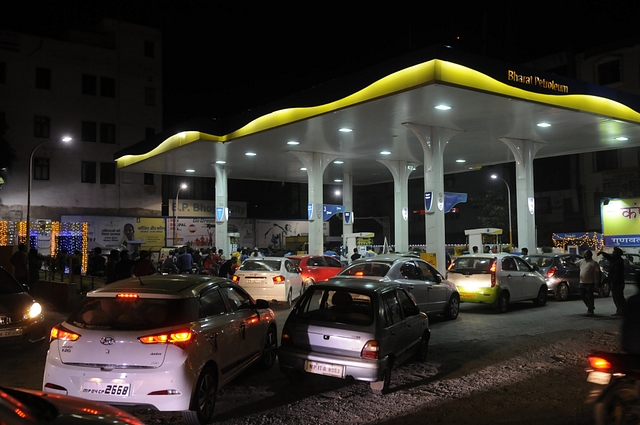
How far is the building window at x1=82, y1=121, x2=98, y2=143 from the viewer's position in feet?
133

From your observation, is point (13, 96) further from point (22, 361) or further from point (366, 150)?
point (22, 361)

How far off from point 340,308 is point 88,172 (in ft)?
122

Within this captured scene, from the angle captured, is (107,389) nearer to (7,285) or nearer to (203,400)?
(203,400)

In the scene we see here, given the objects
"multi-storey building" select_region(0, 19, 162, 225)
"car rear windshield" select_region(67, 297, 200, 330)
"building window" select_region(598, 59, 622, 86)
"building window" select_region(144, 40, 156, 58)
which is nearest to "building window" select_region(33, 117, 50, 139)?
"multi-storey building" select_region(0, 19, 162, 225)

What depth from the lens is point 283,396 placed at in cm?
709

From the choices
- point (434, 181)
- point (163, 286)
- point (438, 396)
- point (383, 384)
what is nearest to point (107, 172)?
point (434, 181)

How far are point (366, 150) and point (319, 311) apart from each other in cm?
1988

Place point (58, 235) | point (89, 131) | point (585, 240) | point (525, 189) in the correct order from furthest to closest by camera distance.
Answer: point (89, 131) → point (585, 240) → point (58, 235) → point (525, 189)

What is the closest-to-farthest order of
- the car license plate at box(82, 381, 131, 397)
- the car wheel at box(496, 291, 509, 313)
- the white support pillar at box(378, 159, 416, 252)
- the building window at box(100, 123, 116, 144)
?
the car license plate at box(82, 381, 131, 397)
the car wheel at box(496, 291, 509, 313)
the white support pillar at box(378, 159, 416, 252)
the building window at box(100, 123, 116, 144)

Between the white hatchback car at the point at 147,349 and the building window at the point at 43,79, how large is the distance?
3773 cm

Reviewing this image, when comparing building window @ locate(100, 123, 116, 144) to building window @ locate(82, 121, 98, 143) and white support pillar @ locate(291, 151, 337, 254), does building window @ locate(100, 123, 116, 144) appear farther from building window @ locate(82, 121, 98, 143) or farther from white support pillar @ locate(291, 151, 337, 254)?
white support pillar @ locate(291, 151, 337, 254)

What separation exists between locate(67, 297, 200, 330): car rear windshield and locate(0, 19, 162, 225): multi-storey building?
3547 centimetres

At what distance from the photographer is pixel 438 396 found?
23.3 ft

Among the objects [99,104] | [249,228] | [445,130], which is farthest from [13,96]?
[445,130]
